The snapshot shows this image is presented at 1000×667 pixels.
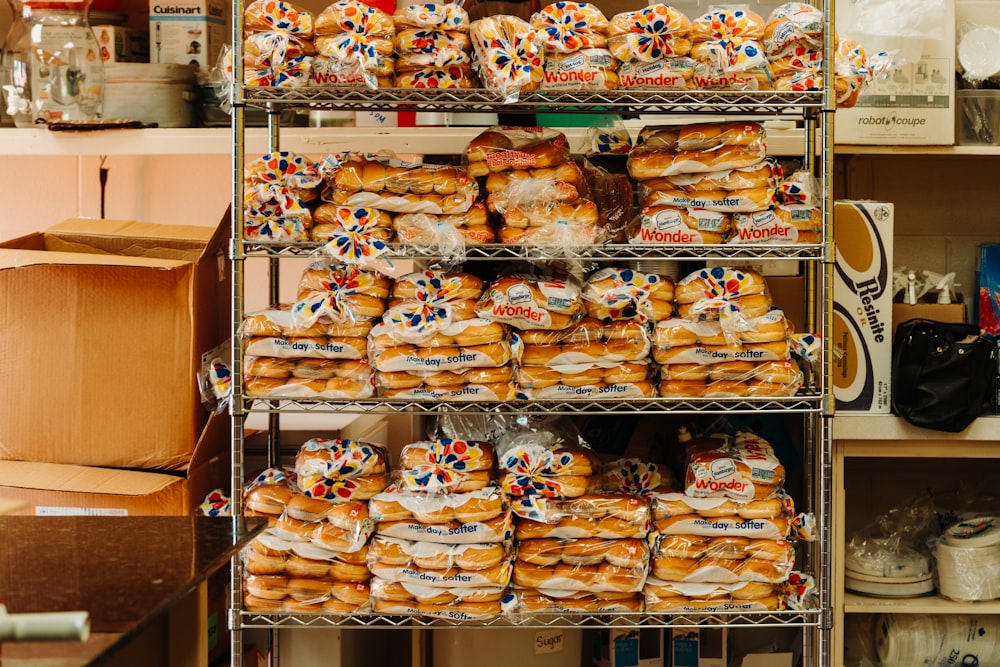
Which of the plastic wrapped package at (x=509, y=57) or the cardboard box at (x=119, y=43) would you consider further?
the cardboard box at (x=119, y=43)

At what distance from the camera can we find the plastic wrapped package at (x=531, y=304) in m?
2.09

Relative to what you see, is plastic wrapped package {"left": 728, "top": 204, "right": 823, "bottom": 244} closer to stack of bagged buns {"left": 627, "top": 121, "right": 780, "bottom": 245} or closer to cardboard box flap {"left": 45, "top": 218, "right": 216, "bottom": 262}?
stack of bagged buns {"left": 627, "top": 121, "right": 780, "bottom": 245}

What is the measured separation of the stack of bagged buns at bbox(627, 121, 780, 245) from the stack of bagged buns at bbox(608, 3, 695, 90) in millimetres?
124

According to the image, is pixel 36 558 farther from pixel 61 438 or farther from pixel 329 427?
pixel 329 427

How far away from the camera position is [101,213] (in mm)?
3229

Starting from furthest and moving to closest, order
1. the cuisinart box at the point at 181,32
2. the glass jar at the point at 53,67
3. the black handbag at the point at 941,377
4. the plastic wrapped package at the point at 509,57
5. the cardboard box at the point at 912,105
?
the cuisinart box at the point at 181,32
the glass jar at the point at 53,67
the cardboard box at the point at 912,105
the black handbag at the point at 941,377
the plastic wrapped package at the point at 509,57

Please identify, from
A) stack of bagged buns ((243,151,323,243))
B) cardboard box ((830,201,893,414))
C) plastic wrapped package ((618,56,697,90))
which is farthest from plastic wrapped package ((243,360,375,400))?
cardboard box ((830,201,893,414))

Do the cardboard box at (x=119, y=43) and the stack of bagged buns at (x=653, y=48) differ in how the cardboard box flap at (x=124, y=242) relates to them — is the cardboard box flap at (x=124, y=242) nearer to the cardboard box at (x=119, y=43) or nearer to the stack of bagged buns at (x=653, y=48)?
the cardboard box at (x=119, y=43)

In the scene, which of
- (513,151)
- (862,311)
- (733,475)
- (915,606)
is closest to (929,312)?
(862,311)

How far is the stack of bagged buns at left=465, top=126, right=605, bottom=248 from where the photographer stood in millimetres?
2094

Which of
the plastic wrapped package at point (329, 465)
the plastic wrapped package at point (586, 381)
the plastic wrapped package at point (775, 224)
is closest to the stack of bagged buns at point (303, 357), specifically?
the plastic wrapped package at point (329, 465)

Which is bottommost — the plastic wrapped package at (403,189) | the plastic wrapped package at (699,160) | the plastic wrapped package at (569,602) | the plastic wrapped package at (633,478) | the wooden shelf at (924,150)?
the plastic wrapped package at (569,602)

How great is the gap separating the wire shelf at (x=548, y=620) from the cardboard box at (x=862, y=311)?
0.58m

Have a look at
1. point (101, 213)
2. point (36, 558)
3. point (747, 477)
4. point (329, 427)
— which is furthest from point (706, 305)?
point (101, 213)
